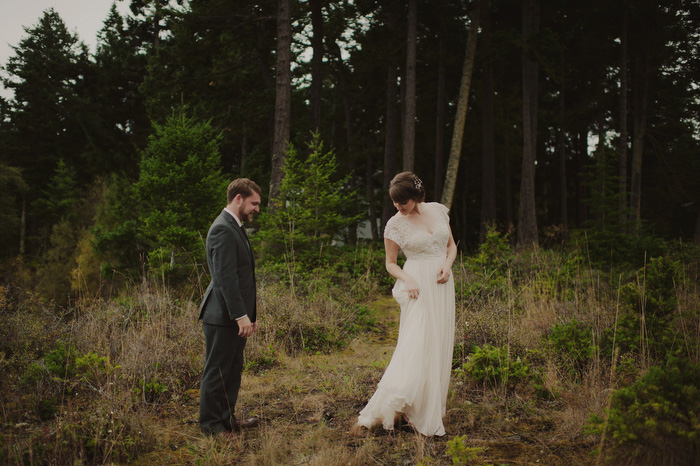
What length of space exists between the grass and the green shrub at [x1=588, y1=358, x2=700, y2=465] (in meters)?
0.20

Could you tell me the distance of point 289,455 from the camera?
136 inches

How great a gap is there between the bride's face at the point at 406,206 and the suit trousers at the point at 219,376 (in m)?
1.69

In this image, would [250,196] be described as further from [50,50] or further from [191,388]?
[50,50]

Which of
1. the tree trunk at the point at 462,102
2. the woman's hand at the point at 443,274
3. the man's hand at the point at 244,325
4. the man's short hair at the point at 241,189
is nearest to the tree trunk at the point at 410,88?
the tree trunk at the point at 462,102

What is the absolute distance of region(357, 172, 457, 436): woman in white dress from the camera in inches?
143

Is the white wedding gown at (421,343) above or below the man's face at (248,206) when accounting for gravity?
below

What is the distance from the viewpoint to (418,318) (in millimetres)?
3734

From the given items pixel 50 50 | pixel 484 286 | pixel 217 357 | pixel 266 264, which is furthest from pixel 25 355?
pixel 50 50

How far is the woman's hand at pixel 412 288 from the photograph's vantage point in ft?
12.2

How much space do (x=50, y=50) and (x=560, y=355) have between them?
34966mm

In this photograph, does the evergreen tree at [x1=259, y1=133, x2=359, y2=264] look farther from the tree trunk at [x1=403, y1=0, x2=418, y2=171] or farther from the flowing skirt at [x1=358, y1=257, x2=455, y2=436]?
the flowing skirt at [x1=358, y1=257, x2=455, y2=436]

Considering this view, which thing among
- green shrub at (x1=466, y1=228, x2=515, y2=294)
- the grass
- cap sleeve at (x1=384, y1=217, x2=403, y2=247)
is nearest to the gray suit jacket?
the grass

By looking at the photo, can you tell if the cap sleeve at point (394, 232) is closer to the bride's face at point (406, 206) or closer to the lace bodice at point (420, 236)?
the lace bodice at point (420, 236)

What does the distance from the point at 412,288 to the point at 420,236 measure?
45 centimetres
